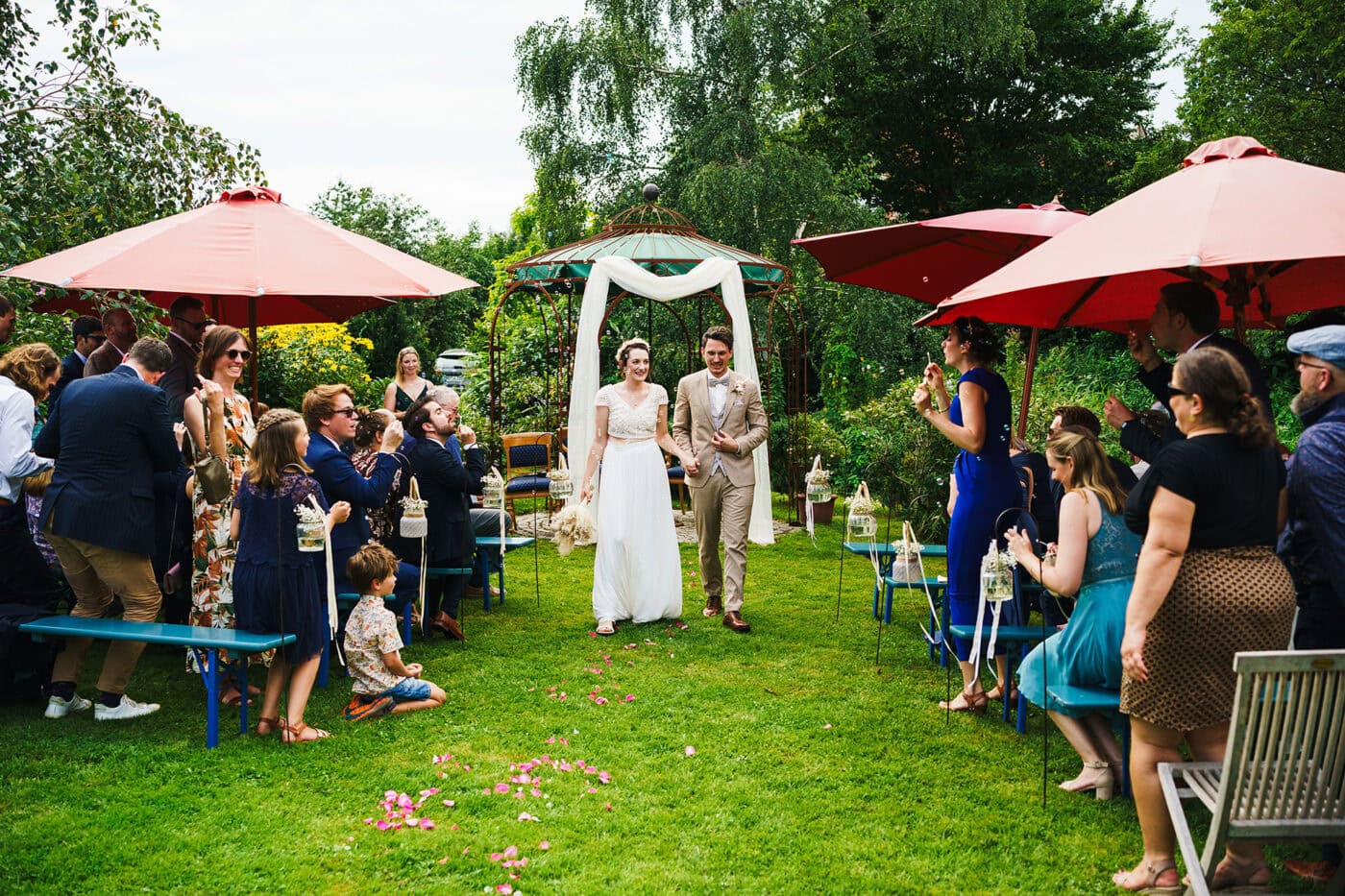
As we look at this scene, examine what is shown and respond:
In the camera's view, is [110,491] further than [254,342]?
No

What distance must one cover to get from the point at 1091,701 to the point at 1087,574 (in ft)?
1.70

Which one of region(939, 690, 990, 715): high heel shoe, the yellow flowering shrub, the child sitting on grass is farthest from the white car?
region(939, 690, 990, 715): high heel shoe

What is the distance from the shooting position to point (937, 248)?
6.45 meters

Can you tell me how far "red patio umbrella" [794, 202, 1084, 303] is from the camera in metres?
5.59

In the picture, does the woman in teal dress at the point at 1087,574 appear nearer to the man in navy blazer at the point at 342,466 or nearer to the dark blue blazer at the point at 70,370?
the man in navy blazer at the point at 342,466

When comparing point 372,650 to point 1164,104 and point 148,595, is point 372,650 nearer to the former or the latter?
point 148,595

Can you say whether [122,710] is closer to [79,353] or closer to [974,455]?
[79,353]

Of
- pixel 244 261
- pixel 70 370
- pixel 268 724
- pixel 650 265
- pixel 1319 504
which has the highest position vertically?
pixel 650 265

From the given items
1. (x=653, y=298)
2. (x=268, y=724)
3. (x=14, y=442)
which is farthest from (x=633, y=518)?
(x=653, y=298)

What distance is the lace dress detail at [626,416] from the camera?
23.1 feet

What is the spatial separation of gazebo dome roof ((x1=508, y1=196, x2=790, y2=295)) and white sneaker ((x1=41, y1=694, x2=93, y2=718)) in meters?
6.97

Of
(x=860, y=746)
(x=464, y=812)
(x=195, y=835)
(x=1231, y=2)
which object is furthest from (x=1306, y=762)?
(x=1231, y=2)

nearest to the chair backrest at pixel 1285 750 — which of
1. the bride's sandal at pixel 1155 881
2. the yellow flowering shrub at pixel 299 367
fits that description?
the bride's sandal at pixel 1155 881

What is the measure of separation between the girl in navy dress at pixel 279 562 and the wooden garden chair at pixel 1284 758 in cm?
396
